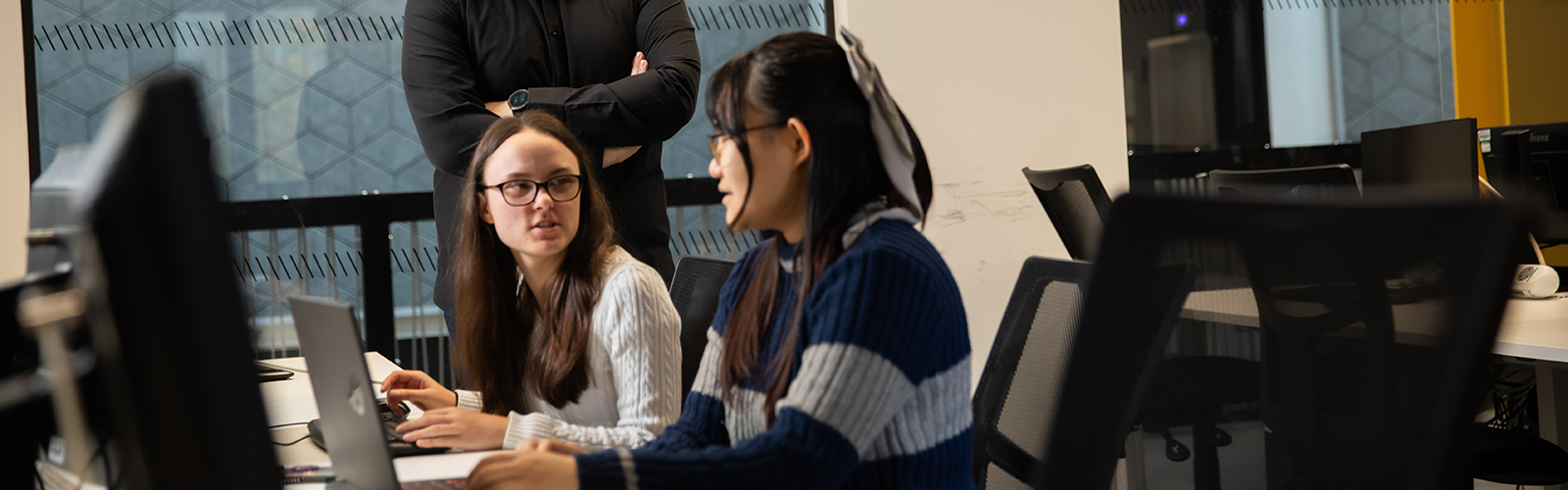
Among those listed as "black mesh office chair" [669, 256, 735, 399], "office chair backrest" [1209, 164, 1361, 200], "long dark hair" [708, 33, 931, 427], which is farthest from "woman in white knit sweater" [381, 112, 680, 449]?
"office chair backrest" [1209, 164, 1361, 200]

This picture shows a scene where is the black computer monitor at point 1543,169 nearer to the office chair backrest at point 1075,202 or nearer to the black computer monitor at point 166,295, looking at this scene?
the office chair backrest at point 1075,202

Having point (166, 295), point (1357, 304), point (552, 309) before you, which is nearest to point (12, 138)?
point (552, 309)

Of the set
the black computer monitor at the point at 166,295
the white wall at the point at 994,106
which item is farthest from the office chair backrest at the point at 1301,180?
the black computer monitor at the point at 166,295

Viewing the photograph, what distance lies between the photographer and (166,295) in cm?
38

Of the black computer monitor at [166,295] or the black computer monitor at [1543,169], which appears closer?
A: the black computer monitor at [166,295]

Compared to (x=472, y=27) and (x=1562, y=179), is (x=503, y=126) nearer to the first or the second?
(x=472, y=27)

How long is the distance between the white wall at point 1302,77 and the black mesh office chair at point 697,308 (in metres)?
2.98

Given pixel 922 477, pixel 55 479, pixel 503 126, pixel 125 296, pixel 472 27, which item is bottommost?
pixel 922 477

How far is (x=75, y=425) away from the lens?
0.46 meters

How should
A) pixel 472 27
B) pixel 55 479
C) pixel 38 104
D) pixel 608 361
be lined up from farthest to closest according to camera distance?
pixel 38 104
pixel 472 27
pixel 608 361
pixel 55 479

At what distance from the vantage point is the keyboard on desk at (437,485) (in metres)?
1.17

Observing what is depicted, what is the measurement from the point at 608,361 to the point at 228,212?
3.95ft

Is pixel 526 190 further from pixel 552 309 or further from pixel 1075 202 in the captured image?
pixel 1075 202

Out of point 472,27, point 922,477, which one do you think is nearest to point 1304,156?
point 472,27
